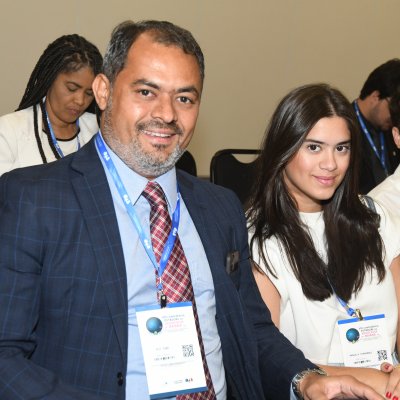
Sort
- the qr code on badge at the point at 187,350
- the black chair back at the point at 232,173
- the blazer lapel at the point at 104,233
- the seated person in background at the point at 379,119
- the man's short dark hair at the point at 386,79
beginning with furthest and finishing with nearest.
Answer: the man's short dark hair at the point at 386,79 → the seated person in background at the point at 379,119 → the black chair back at the point at 232,173 → the qr code on badge at the point at 187,350 → the blazer lapel at the point at 104,233

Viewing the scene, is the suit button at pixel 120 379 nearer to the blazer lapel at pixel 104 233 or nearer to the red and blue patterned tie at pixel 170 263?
the blazer lapel at pixel 104 233

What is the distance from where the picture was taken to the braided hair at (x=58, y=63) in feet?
12.3

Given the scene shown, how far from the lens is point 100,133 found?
1.90m

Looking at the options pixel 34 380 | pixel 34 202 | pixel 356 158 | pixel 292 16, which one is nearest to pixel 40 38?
pixel 292 16

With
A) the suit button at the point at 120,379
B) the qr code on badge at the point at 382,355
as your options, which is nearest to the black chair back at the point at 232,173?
the qr code on badge at the point at 382,355

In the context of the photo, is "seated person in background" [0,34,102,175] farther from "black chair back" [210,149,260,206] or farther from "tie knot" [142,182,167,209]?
"tie knot" [142,182,167,209]

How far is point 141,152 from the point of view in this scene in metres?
1.81

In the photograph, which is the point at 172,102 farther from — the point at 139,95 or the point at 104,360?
the point at 104,360

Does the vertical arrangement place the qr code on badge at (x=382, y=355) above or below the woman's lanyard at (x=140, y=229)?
below

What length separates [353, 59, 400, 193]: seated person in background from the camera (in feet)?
14.9

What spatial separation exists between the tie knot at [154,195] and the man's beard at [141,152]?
0.03m

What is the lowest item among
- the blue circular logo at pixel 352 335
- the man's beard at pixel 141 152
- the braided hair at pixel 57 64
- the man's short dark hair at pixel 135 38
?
the blue circular logo at pixel 352 335

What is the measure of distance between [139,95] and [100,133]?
0.57ft

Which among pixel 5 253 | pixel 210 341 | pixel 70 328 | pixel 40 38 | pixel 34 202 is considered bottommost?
pixel 210 341
